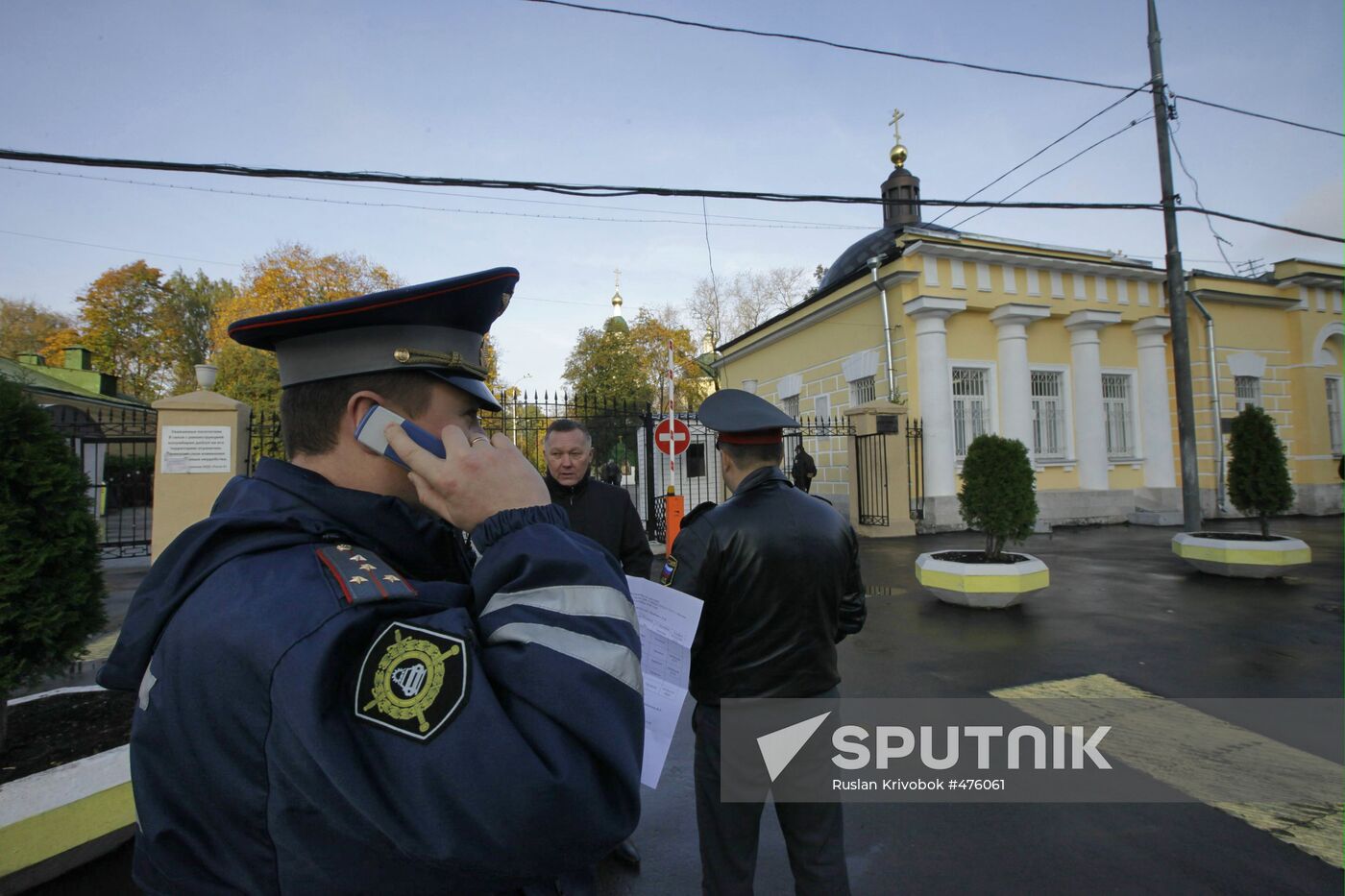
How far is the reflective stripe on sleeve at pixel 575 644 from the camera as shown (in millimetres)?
852

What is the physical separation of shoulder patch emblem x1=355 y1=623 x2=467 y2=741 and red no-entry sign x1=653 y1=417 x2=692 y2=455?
9138 mm

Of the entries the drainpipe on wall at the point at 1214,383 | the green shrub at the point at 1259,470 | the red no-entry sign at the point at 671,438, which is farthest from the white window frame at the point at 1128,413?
the red no-entry sign at the point at 671,438

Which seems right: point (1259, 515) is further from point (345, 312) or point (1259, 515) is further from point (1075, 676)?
point (345, 312)

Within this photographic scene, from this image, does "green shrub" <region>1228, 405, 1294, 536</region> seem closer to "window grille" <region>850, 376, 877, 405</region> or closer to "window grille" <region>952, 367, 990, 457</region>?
"window grille" <region>952, 367, 990, 457</region>

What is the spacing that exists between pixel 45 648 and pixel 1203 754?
6.41 metres

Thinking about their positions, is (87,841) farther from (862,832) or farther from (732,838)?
(862,832)

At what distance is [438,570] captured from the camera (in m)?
1.21

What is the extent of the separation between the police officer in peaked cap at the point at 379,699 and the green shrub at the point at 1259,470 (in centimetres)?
1245

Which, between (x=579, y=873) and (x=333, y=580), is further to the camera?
(x=579, y=873)

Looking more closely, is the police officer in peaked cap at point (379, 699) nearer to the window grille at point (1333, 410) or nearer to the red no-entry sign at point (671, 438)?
the red no-entry sign at point (671, 438)

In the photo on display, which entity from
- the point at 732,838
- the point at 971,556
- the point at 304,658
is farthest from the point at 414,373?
the point at 971,556

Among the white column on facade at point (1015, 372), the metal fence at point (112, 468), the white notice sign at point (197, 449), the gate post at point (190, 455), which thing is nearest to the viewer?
the gate post at point (190, 455)

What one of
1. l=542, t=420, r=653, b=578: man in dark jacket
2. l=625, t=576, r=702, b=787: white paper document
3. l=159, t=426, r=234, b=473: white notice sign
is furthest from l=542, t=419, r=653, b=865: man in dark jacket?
l=159, t=426, r=234, b=473: white notice sign

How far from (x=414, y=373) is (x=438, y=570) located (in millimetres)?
380
